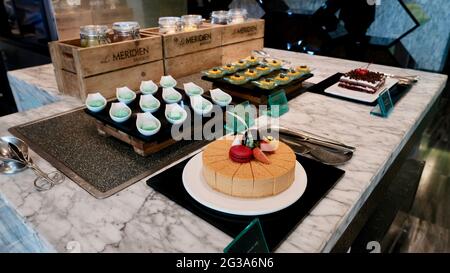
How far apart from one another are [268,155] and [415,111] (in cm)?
80

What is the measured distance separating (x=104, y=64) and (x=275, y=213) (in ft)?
3.07

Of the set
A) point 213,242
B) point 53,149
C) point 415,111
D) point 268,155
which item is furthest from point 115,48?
point 415,111

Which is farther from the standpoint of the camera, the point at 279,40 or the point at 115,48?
the point at 279,40

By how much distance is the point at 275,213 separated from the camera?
671 millimetres

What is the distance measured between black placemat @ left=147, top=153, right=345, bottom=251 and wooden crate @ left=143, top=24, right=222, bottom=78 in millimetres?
799

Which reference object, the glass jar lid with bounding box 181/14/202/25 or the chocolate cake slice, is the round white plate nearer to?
the chocolate cake slice

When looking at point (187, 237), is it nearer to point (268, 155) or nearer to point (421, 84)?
point (268, 155)

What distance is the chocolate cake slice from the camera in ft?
4.50

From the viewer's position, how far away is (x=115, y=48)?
1.26 m

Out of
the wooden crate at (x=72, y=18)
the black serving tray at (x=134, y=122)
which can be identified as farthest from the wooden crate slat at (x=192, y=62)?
the wooden crate at (x=72, y=18)

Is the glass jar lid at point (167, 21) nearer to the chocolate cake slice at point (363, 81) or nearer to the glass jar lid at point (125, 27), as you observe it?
the glass jar lid at point (125, 27)

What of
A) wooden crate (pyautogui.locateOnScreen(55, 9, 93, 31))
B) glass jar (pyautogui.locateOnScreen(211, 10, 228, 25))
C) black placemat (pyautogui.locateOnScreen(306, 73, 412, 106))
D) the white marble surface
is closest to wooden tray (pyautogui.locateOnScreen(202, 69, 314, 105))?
black placemat (pyautogui.locateOnScreen(306, 73, 412, 106))

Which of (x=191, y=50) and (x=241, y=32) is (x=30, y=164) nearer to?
(x=191, y=50)
